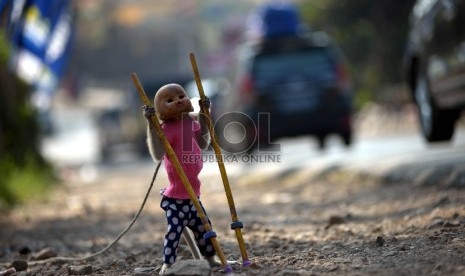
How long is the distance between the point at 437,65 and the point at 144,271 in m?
6.67

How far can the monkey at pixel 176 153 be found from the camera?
5.77m

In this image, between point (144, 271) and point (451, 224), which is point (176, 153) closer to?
point (144, 271)

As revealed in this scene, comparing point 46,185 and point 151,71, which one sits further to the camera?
point 151,71

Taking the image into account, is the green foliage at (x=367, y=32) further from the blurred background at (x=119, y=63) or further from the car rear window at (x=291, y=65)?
the car rear window at (x=291, y=65)

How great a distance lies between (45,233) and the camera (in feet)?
31.7

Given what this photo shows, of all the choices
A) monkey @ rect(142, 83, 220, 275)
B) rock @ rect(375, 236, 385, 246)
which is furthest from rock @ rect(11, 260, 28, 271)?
rock @ rect(375, 236, 385, 246)

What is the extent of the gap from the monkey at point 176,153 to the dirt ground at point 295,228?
38 centimetres

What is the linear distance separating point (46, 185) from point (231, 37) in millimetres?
46604

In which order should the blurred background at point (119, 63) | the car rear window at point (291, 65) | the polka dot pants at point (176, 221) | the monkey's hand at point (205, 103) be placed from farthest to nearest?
the car rear window at point (291, 65)
the blurred background at point (119, 63)
the monkey's hand at point (205, 103)
the polka dot pants at point (176, 221)

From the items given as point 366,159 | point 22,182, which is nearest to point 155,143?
point 366,159

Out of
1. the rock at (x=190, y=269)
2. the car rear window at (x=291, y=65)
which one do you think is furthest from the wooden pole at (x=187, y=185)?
the car rear window at (x=291, y=65)

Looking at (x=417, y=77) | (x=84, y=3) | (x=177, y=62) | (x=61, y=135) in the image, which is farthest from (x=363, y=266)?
(x=84, y=3)

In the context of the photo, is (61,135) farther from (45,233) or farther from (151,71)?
(45,233)

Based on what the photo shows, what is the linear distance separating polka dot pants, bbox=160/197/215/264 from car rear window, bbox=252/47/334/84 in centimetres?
1027
